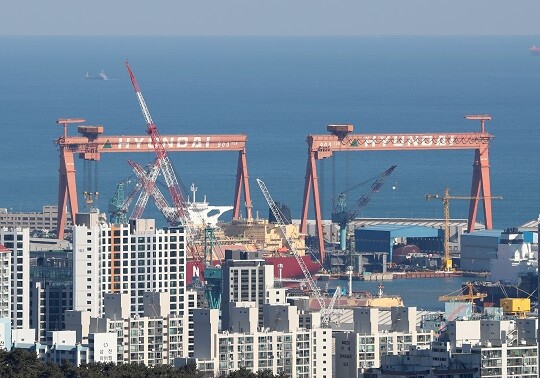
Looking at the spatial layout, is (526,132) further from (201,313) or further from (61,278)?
(201,313)

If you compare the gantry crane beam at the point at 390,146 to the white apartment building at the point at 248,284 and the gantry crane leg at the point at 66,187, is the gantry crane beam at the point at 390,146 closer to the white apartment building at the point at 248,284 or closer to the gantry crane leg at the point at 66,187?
the gantry crane leg at the point at 66,187

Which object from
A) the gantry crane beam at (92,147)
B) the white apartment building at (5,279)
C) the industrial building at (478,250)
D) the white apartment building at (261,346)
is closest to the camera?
the white apartment building at (261,346)

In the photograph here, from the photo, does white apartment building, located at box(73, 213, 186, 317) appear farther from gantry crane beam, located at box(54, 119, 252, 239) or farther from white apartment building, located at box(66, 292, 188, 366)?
gantry crane beam, located at box(54, 119, 252, 239)

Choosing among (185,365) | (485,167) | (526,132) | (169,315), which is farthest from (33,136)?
(185,365)

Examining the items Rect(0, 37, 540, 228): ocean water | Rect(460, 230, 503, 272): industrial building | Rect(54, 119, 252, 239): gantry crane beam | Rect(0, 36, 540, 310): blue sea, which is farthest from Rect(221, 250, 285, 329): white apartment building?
Rect(0, 37, 540, 228): ocean water

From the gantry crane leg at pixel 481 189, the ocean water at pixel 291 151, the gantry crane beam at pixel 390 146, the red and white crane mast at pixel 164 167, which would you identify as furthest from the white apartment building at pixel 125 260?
the ocean water at pixel 291 151
